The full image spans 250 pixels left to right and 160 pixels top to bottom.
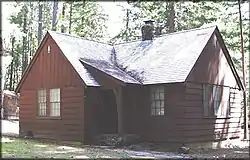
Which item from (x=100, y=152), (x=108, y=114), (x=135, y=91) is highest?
(x=135, y=91)

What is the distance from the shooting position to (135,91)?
17875 mm

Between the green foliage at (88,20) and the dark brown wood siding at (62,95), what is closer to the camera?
the dark brown wood siding at (62,95)

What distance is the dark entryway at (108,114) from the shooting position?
17562mm

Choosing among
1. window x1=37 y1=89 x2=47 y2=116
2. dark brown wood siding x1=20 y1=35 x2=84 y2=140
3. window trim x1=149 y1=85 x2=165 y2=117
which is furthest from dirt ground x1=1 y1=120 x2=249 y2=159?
window x1=37 y1=89 x2=47 y2=116

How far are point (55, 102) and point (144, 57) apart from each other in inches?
194

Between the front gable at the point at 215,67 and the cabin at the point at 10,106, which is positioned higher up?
the front gable at the point at 215,67

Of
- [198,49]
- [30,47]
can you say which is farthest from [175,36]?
[30,47]

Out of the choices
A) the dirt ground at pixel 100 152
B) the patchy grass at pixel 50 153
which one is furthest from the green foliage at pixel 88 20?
the patchy grass at pixel 50 153

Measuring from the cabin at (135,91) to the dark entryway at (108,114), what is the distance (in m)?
0.05

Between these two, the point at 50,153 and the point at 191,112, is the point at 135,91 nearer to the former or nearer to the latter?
the point at 191,112

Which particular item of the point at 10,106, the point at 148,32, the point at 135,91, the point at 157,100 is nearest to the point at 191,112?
the point at 157,100

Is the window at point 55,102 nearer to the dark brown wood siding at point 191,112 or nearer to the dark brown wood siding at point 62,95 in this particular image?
the dark brown wood siding at point 62,95

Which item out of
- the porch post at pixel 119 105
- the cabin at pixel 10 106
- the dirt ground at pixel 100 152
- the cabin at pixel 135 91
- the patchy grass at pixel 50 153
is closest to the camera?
the patchy grass at pixel 50 153

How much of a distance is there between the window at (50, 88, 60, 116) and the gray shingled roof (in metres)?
1.93
